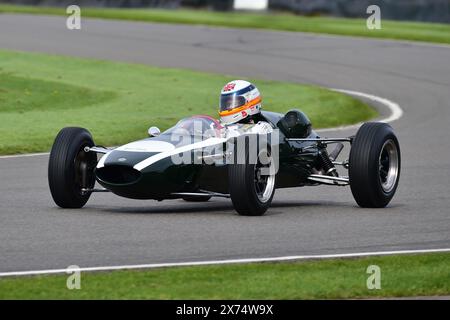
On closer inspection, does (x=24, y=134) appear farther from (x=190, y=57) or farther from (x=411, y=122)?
(x=190, y=57)

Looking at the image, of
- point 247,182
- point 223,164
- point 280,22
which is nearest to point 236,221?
point 247,182

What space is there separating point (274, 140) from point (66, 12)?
1096 inches

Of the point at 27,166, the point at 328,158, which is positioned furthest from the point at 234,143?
the point at 27,166

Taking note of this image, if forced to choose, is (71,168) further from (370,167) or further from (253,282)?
(253,282)

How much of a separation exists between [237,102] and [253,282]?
3.86 m

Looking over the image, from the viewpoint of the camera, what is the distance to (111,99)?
21781 millimetres

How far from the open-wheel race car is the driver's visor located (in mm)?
193

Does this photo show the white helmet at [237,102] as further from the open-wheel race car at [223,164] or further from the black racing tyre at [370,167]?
the black racing tyre at [370,167]

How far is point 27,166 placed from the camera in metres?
15.0

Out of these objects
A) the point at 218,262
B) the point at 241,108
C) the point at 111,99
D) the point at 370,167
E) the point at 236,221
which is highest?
the point at 241,108

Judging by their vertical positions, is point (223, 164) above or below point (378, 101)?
above

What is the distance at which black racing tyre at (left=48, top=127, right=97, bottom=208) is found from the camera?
11750mm

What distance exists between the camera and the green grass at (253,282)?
8.16 metres

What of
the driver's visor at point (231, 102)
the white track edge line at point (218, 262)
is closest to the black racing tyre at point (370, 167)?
the driver's visor at point (231, 102)
